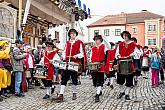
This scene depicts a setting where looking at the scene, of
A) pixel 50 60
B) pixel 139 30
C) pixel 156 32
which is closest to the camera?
pixel 50 60

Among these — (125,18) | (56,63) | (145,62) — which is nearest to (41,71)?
(56,63)

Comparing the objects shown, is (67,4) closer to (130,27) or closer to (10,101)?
(10,101)

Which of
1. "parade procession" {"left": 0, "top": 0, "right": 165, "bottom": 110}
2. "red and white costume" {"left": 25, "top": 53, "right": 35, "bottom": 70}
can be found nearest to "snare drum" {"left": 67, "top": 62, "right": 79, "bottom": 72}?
"parade procession" {"left": 0, "top": 0, "right": 165, "bottom": 110}

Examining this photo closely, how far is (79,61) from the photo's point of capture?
8.77 meters

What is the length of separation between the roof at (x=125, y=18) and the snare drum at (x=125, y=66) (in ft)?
204

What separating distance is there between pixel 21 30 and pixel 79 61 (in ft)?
15.4

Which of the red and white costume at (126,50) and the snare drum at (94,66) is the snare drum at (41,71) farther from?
the red and white costume at (126,50)

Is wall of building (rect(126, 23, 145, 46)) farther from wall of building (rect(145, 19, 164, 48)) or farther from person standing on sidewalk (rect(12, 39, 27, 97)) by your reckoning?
person standing on sidewalk (rect(12, 39, 27, 97))

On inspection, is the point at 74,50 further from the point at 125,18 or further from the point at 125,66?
the point at 125,18

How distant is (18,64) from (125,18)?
2527 inches

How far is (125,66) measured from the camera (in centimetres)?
855

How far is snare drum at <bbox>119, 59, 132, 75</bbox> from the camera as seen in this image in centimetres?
853

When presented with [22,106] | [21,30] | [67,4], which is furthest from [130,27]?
[22,106]

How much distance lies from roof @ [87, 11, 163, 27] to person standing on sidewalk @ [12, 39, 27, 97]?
202 ft
